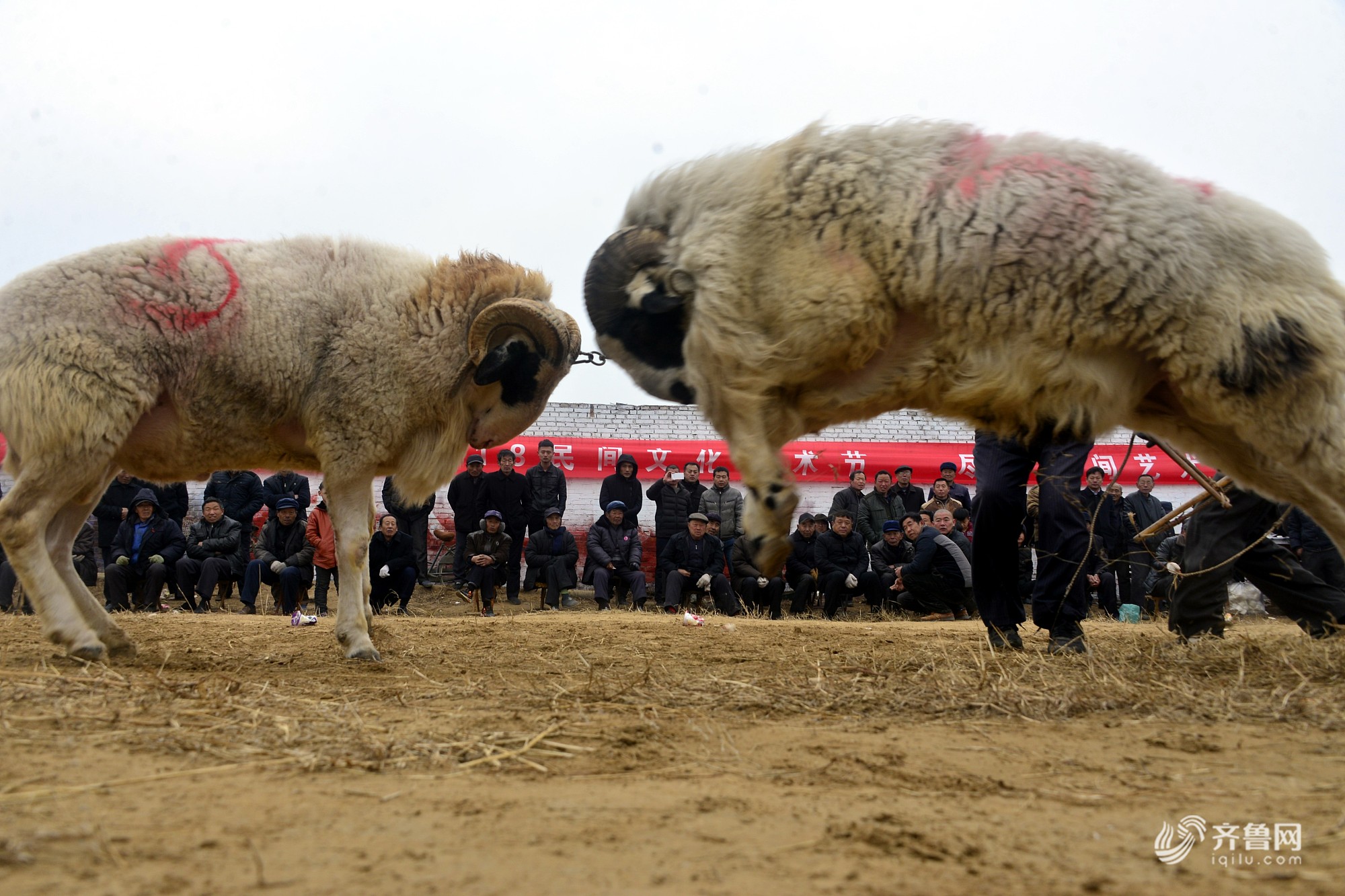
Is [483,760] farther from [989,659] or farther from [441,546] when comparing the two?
[441,546]

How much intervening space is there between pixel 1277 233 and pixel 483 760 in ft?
11.2

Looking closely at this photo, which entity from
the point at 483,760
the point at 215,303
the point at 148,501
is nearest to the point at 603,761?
the point at 483,760

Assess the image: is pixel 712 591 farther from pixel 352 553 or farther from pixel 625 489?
pixel 352 553

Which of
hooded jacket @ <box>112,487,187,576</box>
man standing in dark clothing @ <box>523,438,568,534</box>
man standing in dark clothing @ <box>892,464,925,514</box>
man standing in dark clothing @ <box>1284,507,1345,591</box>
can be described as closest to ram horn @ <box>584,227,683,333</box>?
man standing in dark clothing @ <box>1284,507,1345,591</box>

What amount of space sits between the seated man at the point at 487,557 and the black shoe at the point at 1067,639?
7.88 metres

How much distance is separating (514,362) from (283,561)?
7.04m

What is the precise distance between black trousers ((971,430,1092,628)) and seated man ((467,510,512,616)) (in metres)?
7.52

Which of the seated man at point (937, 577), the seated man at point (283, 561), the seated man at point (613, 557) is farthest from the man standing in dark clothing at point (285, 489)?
the seated man at point (937, 577)

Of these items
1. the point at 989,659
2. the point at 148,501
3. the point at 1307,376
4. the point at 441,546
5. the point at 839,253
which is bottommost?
the point at 441,546

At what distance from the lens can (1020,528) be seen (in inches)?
214

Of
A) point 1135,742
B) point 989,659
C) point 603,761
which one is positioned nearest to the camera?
point 603,761

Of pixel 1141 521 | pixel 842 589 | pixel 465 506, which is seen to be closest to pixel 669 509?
pixel 842 589

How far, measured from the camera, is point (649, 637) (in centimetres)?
681

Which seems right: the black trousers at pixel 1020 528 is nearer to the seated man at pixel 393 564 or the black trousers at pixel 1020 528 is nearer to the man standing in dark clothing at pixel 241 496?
the seated man at pixel 393 564
